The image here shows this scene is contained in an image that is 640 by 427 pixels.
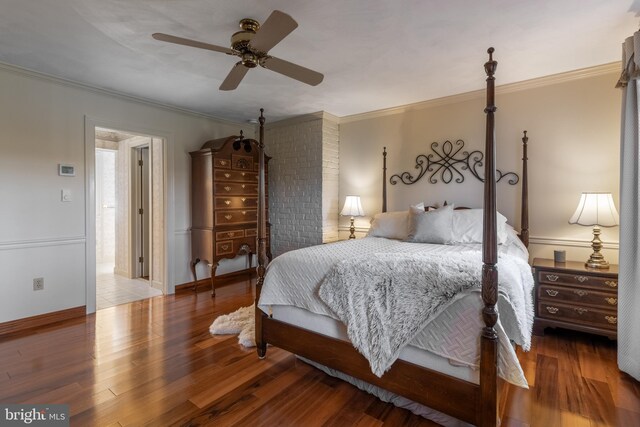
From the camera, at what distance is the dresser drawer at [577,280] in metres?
2.53

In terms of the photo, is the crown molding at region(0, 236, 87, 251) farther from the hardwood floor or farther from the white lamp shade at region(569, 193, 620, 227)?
the white lamp shade at region(569, 193, 620, 227)

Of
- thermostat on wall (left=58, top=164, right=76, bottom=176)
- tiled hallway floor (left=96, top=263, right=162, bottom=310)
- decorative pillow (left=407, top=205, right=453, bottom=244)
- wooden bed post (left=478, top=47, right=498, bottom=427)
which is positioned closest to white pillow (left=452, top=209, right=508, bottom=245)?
decorative pillow (left=407, top=205, right=453, bottom=244)

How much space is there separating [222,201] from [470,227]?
293 centimetres

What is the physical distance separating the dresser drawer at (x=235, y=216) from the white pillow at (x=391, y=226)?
1772mm

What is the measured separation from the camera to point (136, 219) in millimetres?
4902

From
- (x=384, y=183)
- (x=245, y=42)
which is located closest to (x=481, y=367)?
(x=245, y=42)

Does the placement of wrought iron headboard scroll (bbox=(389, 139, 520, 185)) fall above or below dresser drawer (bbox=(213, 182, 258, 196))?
above

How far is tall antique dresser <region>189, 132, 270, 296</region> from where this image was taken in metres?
4.07

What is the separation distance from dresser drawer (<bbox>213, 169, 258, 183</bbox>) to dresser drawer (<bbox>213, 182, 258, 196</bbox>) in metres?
0.06

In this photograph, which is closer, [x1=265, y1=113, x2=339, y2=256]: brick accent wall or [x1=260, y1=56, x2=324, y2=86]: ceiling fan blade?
[x1=260, y1=56, x2=324, y2=86]: ceiling fan blade

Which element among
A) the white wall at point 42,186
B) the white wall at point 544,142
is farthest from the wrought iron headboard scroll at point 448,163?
the white wall at point 42,186

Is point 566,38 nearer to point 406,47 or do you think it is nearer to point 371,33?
point 406,47

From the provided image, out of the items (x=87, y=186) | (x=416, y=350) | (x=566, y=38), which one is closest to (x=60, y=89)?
(x=87, y=186)

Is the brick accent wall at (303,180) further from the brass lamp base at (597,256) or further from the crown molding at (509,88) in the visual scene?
the brass lamp base at (597,256)
